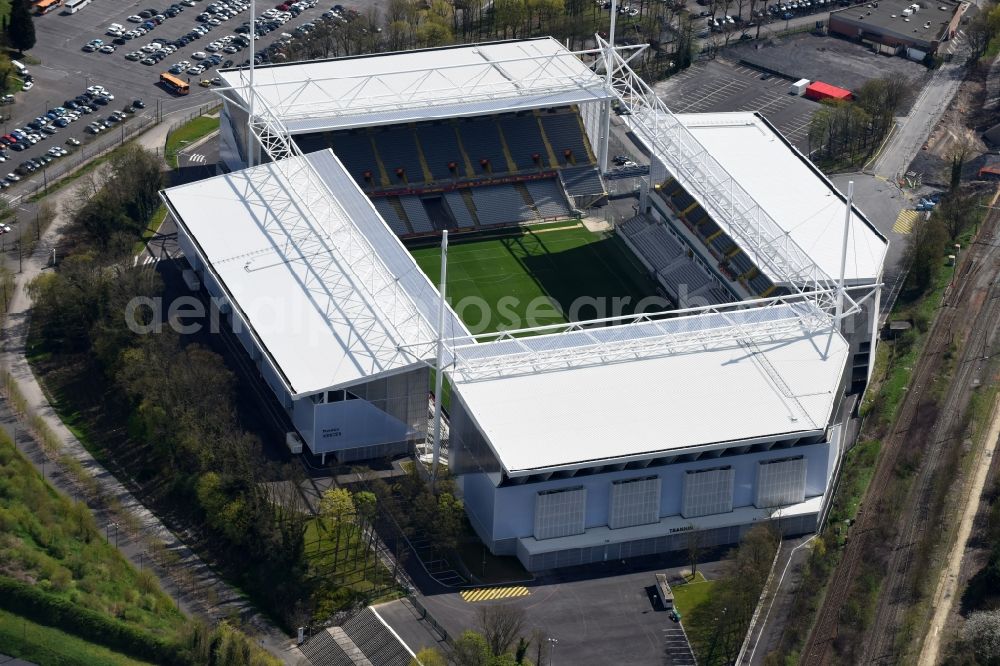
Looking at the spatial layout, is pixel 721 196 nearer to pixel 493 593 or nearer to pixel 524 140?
pixel 524 140

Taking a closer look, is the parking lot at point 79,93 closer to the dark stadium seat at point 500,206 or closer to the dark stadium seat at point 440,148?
the dark stadium seat at point 440,148

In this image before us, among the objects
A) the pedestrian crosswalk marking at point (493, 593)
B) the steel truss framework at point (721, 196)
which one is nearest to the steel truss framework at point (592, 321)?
the steel truss framework at point (721, 196)

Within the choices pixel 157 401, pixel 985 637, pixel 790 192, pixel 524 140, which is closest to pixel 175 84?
pixel 524 140

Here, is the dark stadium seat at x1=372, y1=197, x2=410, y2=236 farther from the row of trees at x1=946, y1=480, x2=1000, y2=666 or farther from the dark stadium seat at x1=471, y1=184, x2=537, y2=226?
the row of trees at x1=946, y1=480, x2=1000, y2=666

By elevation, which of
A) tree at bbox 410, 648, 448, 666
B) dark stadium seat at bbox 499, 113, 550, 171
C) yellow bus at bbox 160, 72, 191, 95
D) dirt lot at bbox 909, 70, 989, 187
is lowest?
tree at bbox 410, 648, 448, 666

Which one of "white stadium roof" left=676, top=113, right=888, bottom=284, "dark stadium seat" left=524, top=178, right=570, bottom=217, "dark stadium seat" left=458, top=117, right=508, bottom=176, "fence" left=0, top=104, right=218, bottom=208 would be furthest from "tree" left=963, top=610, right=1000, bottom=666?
"fence" left=0, top=104, right=218, bottom=208
